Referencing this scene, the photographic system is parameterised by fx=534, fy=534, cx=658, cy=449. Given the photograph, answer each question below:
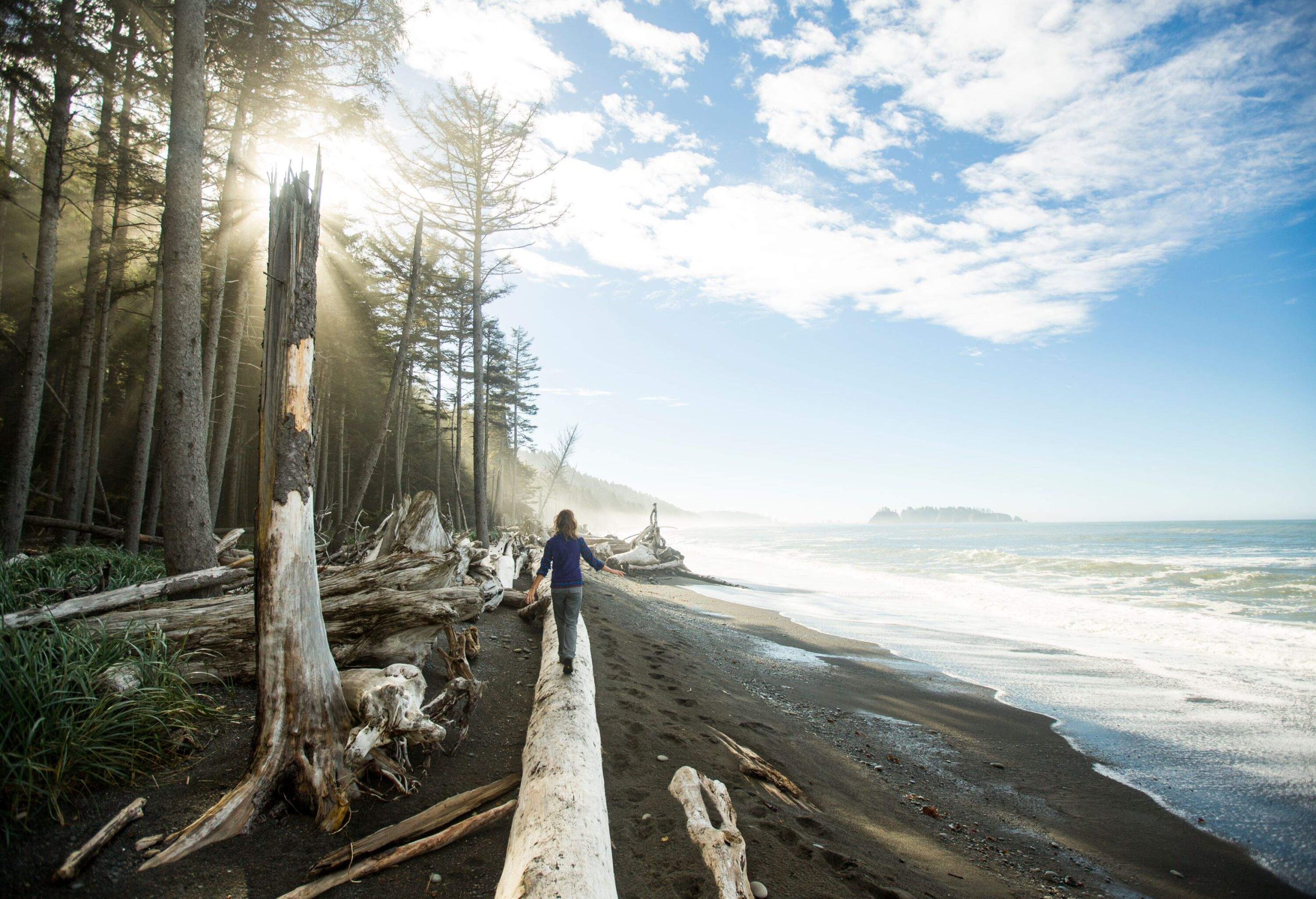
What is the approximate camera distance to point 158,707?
3404mm

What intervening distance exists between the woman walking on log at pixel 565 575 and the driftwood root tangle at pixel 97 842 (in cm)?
290

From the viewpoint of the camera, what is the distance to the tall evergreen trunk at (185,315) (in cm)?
654

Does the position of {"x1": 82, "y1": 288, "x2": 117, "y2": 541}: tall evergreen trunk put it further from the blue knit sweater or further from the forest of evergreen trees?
the blue knit sweater

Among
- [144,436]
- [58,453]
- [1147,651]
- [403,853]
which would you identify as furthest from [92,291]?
[1147,651]

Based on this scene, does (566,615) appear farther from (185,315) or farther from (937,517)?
(937,517)

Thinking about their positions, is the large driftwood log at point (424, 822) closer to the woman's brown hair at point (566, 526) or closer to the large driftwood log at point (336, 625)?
the large driftwood log at point (336, 625)

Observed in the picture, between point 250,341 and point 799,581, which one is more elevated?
point 250,341

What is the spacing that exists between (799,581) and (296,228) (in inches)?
820

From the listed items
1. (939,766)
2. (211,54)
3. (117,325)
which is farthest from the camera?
(117,325)

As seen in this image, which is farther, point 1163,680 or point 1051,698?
point 1163,680

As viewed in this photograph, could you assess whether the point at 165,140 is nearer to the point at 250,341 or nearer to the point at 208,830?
the point at 250,341

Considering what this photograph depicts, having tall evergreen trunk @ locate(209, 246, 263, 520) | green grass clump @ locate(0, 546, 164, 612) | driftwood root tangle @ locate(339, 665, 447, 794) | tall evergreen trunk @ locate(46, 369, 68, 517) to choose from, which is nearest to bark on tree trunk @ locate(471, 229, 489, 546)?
tall evergreen trunk @ locate(209, 246, 263, 520)

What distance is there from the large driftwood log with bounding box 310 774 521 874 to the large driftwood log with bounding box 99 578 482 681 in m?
1.66

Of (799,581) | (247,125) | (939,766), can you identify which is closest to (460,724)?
(939,766)
